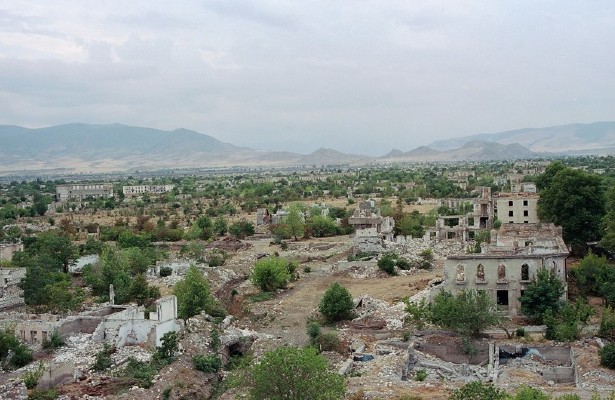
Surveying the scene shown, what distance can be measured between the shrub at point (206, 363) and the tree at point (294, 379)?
279 inches

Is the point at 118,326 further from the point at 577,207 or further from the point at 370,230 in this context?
the point at 370,230

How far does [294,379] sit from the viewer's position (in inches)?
694

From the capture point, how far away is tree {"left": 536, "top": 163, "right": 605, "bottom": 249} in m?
38.5

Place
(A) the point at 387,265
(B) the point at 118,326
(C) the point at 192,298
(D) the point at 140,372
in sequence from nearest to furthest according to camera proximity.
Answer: (D) the point at 140,372
(B) the point at 118,326
(C) the point at 192,298
(A) the point at 387,265

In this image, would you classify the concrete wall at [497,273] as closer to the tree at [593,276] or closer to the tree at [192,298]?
the tree at [593,276]

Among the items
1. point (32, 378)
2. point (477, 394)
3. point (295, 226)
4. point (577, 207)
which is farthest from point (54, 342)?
point (295, 226)

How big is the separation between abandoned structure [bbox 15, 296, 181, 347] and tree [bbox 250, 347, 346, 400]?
892 cm

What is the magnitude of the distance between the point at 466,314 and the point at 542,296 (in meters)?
4.06

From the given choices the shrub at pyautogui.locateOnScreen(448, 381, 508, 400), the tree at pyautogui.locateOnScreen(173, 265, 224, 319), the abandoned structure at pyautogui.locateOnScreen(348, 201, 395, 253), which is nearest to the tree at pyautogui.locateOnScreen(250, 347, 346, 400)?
the shrub at pyautogui.locateOnScreen(448, 381, 508, 400)

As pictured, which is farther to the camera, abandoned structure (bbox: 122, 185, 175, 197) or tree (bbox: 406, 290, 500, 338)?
abandoned structure (bbox: 122, 185, 175, 197)

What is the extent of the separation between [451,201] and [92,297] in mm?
45888

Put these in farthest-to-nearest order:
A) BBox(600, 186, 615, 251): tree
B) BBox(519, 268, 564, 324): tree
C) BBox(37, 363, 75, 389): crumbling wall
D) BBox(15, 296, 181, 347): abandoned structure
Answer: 1. BBox(600, 186, 615, 251): tree
2. BBox(519, 268, 564, 324): tree
3. BBox(15, 296, 181, 347): abandoned structure
4. BBox(37, 363, 75, 389): crumbling wall

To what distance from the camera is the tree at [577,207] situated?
3850cm

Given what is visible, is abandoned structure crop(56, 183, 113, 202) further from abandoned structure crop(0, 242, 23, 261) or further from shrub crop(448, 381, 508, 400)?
shrub crop(448, 381, 508, 400)
